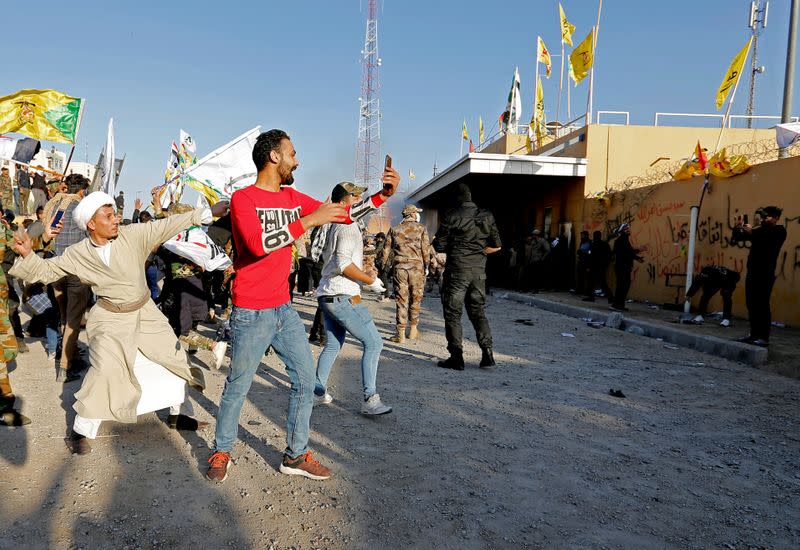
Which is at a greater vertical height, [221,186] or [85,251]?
[221,186]

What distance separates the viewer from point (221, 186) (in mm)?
7406

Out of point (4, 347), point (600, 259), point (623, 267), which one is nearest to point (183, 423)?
point (4, 347)

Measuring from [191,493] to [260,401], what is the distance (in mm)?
1752

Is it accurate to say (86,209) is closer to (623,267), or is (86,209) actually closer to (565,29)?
(623,267)

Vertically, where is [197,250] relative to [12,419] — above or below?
above

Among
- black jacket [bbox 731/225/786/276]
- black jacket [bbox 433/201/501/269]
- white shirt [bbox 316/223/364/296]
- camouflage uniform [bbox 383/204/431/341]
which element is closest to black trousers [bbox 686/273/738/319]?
black jacket [bbox 731/225/786/276]

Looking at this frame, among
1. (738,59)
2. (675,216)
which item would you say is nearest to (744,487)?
(675,216)

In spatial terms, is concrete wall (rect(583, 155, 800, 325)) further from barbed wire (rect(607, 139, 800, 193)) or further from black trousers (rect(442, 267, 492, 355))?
black trousers (rect(442, 267, 492, 355))

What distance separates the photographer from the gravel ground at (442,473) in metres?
2.64

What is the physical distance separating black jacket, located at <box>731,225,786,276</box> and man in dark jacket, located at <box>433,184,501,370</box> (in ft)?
12.0

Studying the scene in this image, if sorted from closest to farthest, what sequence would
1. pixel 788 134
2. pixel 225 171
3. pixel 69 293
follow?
pixel 69 293 < pixel 225 171 < pixel 788 134

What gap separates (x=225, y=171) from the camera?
7.43 meters

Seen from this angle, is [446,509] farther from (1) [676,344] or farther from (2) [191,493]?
(1) [676,344]

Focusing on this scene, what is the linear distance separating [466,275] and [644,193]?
9428mm
